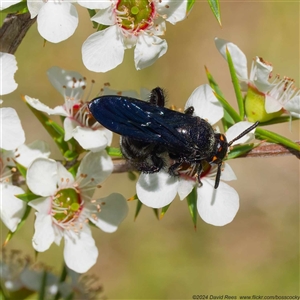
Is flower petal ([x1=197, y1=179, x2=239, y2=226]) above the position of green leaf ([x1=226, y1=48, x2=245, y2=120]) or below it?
below

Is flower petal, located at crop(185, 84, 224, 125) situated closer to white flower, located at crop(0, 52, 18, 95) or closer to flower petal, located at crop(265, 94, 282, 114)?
flower petal, located at crop(265, 94, 282, 114)

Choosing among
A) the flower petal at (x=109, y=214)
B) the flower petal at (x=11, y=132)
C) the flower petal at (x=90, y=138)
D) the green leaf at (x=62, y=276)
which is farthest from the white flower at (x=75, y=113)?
the green leaf at (x=62, y=276)

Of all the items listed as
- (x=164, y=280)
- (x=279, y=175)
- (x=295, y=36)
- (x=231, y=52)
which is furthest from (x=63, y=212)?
(x=295, y=36)

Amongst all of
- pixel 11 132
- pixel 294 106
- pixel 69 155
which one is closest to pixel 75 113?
pixel 69 155

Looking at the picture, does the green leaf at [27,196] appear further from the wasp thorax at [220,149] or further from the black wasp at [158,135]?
the wasp thorax at [220,149]

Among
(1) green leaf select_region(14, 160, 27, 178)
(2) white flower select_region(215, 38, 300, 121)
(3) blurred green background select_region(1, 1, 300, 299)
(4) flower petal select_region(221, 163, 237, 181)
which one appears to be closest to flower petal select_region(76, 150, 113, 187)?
(1) green leaf select_region(14, 160, 27, 178)

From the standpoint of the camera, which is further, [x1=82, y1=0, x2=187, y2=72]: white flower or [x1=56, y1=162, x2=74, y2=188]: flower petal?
[x1=56, y1=162, x2=74, y2=188]: flower petal

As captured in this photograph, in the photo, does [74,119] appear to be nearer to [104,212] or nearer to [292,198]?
[104,212]
